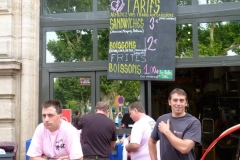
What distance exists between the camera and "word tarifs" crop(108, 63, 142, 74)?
7473mm

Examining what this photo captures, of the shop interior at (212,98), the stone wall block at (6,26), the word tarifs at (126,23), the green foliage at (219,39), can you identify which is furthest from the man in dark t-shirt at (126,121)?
the shop interior at (212,98)

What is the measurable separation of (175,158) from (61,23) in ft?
17.7

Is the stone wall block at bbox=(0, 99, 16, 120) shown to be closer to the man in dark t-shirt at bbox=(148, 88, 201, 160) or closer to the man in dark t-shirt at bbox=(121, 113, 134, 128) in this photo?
the man in dark t-shirt at bbox=(121, 113, 134, 128)

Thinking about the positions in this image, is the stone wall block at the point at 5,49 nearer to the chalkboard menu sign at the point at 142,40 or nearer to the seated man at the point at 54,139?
the chalkboard menu sign at the point at 142,40

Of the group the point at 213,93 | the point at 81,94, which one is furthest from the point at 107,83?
the point at 213,93

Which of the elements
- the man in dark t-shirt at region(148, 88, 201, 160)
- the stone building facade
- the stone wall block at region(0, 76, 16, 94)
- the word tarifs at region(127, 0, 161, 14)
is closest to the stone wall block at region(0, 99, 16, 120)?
the stone building facade

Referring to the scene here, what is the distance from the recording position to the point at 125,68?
7.53 m

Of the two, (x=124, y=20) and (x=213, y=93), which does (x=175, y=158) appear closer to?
(x=124, y=20)

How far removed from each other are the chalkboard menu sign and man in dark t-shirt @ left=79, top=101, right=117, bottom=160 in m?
2.31

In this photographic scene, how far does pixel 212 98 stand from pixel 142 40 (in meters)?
6.76

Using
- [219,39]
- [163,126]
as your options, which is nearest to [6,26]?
[219,39]

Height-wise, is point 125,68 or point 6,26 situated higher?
point 6,26

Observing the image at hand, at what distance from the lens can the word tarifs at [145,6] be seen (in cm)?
755

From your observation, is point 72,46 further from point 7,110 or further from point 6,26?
point 7,110
